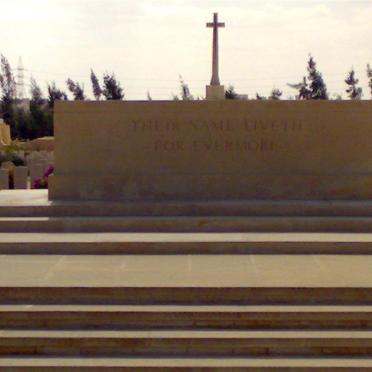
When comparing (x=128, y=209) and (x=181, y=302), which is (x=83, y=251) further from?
(x=181, y=302)

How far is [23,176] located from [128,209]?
24.9 ft

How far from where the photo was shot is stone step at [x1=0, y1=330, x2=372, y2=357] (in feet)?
20.5

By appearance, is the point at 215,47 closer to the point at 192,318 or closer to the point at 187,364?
the point at 192,318

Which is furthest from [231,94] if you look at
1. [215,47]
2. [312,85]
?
[215,47]

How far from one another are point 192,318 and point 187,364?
57cm

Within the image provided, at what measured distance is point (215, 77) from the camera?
40.4 ft

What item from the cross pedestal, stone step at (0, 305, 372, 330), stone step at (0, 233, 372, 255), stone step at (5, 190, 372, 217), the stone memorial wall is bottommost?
stone step at (0, 305, 372, 330)

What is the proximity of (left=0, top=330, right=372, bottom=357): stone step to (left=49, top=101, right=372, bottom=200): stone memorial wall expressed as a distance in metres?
4.31

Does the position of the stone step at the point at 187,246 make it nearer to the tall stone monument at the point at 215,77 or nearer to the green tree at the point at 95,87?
the tall stone monument at the point at 215,77

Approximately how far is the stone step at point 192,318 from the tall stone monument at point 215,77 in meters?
6.05

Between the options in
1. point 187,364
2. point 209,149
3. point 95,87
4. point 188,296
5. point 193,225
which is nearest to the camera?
point 187,364

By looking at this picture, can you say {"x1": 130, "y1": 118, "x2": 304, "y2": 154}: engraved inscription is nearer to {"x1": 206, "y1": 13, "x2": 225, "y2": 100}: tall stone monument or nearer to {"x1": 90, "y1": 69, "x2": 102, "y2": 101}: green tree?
{"x1": 206, "y1": 13, "x2": 225, "y2": 100}: tall stone monument

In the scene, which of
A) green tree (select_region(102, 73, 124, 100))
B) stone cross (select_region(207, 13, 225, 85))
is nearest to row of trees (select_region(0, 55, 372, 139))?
green tree (select_region(102, 73, 124, 100))

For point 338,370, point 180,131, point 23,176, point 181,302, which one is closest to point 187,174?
point 180,131
